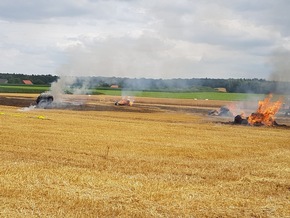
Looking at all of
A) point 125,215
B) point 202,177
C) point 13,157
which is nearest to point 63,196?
point 125,215

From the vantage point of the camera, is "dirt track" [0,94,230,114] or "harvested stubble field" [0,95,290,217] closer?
"harvested stubble field" [0,95,290,217]

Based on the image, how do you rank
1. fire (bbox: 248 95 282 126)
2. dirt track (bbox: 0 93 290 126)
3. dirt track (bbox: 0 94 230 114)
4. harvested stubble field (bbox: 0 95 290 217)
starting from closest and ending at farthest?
Result: harvested stubble field (bbox: 0 95 290 217) < fire (bbox: 248 95 282 126) < dirt track (bbox: 0 93 290 126) < dirt track (bbox: 0 94 230 114)

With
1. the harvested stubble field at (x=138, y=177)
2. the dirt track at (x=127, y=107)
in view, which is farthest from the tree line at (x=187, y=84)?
the harvested stubble field at (x=138, y=177)

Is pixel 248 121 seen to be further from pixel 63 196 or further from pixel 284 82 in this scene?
pixel 63 196

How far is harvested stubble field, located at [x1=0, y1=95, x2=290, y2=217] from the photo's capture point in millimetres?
12688

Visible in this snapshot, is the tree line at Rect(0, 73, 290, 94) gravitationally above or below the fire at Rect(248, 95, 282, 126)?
above

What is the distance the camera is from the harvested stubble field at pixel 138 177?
500 inches

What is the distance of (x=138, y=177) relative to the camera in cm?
1672

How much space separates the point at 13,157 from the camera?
19.9 m

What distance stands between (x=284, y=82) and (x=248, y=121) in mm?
11504

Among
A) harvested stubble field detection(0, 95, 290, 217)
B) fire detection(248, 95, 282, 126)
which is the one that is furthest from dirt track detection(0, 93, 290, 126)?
harvested stubble field detection(0, 95, 290, 217)

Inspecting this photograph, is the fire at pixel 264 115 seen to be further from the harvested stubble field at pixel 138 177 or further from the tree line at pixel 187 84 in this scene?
the harvested stubble field at pixel 138 177

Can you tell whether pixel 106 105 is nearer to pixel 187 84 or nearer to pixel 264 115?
pixel 264 115

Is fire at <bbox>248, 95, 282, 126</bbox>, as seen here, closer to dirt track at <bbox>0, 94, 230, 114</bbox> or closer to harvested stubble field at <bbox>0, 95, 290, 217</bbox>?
dirt track at <bbox>0, 94, 230, 114</bbox>
